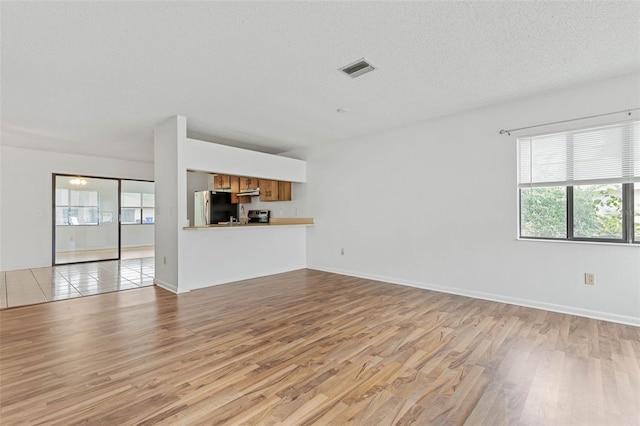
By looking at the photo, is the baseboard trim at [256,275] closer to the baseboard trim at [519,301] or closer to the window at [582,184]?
the baseboard trim at [519,301]

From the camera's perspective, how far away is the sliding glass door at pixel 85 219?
6.73 metres

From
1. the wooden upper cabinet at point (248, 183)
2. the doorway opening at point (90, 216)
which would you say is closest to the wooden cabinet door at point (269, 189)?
the wooden upper cabinet at point (248, 183)

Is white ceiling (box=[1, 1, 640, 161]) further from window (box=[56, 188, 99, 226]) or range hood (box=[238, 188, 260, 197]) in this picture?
window (box=[56, 188, 99, 226])

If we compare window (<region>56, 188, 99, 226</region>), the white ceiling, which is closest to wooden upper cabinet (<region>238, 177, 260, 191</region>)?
the white ceiling

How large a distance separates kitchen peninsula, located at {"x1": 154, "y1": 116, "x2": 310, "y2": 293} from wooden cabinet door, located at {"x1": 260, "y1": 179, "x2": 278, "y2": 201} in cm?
62

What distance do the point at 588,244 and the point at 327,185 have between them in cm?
396

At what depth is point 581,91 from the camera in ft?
10.8

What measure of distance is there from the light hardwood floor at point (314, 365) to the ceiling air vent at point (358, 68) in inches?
99.0

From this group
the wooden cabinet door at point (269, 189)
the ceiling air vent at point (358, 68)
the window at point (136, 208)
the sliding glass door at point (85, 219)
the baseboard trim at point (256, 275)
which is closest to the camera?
the ceiling air vent at point (358, 68)

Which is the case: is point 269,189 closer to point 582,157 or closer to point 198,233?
point 198,233

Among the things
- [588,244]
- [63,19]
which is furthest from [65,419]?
[588,244]

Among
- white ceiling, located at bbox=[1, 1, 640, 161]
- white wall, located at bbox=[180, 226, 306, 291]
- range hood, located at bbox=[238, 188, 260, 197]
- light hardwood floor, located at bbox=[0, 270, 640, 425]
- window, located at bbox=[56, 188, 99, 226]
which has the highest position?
white ceiling, located at bbox=[1, 1, 640, 161]

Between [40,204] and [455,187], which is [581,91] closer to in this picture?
[455,187]

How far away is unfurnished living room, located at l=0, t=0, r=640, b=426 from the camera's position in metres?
1.94
